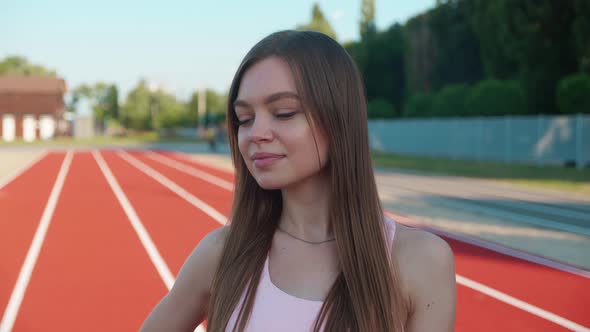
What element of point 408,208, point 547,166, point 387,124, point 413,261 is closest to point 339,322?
point 413,261

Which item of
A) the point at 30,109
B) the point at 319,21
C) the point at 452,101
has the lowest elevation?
the point at 30,109

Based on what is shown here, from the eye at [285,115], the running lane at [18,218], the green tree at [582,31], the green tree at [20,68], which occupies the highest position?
the green tree at [20,68]

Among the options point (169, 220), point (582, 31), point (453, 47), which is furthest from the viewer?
point (453, 47)

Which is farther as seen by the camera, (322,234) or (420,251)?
(322,234)

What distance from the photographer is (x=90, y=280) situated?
20.6 ft

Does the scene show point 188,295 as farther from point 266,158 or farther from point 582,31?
point 582,31

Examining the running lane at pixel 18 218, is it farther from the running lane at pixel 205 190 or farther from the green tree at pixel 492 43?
the green tree at pixel 492 43

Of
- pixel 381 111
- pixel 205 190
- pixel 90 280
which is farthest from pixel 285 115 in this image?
pixel 381 111

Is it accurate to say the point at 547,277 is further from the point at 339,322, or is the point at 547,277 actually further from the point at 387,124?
the point at 387,124

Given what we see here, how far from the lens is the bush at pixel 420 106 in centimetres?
3659

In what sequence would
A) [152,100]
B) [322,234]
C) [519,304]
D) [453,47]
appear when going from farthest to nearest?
[152,100], [453,47], [519,304], [322,234]

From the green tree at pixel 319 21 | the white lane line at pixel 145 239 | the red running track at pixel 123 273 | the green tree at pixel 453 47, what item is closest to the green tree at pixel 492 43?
the green tree at pixel 453 47

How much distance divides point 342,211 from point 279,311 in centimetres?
25

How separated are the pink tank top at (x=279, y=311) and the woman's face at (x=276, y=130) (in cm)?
22
